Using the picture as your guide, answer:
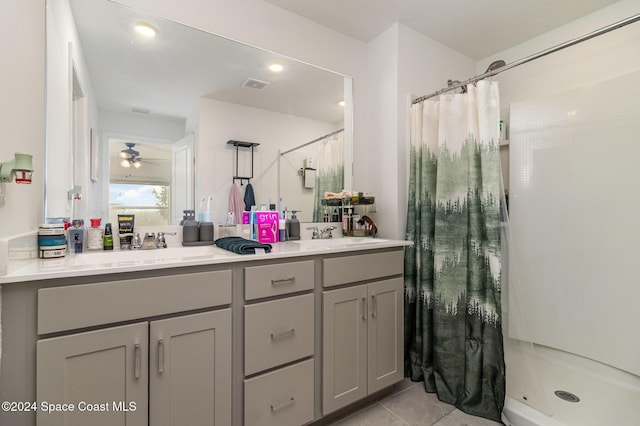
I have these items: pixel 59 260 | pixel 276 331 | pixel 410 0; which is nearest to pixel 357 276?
pixel 276 331

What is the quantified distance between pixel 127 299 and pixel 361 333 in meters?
1.10

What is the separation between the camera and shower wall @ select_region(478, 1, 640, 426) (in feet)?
5.23

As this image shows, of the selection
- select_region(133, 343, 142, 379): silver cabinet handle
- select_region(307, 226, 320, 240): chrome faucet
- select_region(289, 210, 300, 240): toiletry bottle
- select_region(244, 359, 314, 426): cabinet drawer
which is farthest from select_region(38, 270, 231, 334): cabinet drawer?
select_region(307, 226, 320, 240): chrome faucet

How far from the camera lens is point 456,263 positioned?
5.79 ft

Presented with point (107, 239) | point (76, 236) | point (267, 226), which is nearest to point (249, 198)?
point (267, 226)

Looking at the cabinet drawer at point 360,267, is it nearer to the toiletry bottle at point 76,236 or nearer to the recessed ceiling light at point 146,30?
the toiletry bottle at point 76,236

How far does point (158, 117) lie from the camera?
1.58 metres

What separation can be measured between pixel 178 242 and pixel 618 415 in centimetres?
244

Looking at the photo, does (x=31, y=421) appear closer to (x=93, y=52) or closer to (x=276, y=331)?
(x=276, y=331)

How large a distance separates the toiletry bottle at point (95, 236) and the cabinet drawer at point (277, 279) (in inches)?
29.6

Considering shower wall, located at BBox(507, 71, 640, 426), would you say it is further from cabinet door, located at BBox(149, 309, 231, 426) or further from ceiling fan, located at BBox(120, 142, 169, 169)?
ceiling fan, located at BBox(120, 142, 169, 169)

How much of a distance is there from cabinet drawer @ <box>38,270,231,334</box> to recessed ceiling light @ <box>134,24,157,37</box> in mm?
1305

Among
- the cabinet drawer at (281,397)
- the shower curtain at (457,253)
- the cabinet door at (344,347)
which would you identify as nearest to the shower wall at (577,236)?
the shower curtain at (457,253)

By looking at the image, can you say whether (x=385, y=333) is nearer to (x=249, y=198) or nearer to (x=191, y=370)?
(x=191, y=370)
